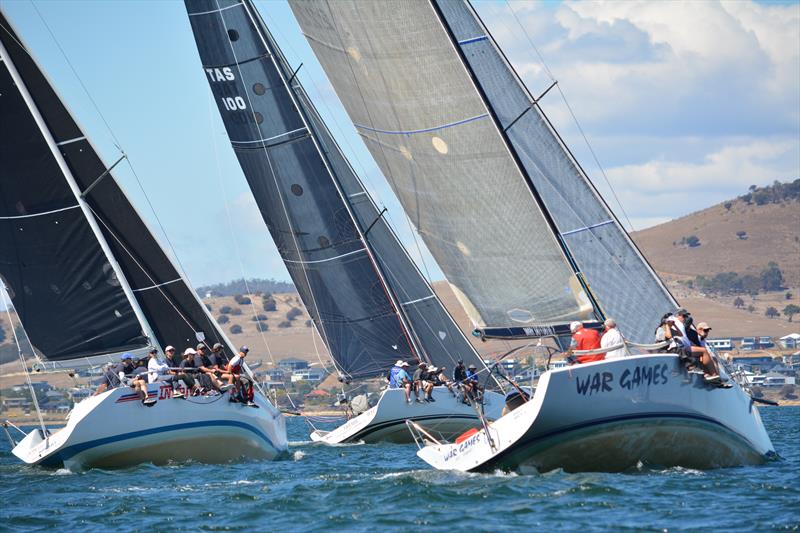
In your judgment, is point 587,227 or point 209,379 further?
point 209,379

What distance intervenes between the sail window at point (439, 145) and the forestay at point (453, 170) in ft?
0.07

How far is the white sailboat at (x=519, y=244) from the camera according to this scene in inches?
565

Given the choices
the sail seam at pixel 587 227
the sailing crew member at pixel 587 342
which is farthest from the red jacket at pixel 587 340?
the sail seam at pixel 587 227

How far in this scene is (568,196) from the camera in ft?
57.4

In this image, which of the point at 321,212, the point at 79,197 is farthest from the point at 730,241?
the point at 79,197

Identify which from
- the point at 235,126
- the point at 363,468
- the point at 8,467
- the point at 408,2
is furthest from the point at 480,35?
the point at 235,126

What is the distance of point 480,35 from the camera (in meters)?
18.4

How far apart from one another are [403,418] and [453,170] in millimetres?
9383

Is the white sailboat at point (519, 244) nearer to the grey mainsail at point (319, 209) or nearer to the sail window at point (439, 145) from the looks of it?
the sail window at point (439, 145)

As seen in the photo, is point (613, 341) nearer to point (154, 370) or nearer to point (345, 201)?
point (154, 370)

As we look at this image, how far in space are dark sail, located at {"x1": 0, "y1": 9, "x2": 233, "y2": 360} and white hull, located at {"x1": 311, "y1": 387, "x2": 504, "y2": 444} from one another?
6295mm

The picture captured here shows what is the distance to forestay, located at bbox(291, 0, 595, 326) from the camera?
17.4 m

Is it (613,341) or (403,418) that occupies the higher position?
(613,341)

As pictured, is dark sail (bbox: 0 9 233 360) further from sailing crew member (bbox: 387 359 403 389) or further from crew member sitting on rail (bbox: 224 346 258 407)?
sailing crew member (bbox: 387 359 403 389)
